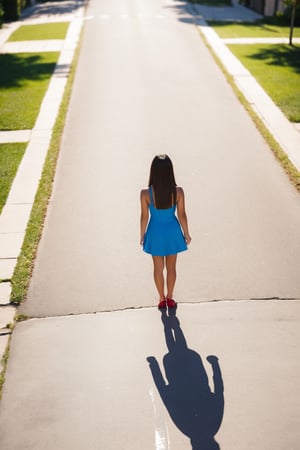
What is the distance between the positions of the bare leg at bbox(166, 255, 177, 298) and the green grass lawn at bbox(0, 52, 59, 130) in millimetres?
8074

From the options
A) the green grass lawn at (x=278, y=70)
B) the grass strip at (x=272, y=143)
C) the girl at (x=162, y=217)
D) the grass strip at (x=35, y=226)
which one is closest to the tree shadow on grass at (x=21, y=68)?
the grass strip at (x=35, y=226)

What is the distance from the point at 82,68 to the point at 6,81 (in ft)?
9.35

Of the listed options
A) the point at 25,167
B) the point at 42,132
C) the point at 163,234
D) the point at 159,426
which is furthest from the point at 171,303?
the point at 42,132

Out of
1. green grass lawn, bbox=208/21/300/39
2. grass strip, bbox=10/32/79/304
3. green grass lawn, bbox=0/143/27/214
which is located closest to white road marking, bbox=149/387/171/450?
grass strip, bbox=10/32/79/304

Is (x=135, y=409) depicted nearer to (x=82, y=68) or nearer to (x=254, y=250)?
(x=254, y=250)

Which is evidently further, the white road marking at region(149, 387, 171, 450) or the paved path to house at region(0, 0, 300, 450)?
the paved path to house at region(0, 0, 300, 450)

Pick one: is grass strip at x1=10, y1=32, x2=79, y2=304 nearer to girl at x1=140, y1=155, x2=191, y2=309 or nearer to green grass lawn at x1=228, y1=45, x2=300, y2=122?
girl at x1=140, y1=155, x2=191, y2=309

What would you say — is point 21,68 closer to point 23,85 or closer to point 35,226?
point 23,85

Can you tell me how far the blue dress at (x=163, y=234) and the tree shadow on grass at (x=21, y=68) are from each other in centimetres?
Result: 1260

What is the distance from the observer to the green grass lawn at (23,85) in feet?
42.5

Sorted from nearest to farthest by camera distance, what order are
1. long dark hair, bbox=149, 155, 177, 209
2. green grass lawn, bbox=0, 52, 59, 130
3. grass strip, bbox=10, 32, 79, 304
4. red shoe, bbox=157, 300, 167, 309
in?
long dark hair, bbox=149, 155, 177, 209 → red shoe, bbox=157, 300, 167, 309 → grass strip, bbox=10, 32, 79, 304 → green grass lawn, bbox=0, 52, 59, 130

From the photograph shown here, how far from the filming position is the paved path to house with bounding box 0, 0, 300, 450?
14.4 feet

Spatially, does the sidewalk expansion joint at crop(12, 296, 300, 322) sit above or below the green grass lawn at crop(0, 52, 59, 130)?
above

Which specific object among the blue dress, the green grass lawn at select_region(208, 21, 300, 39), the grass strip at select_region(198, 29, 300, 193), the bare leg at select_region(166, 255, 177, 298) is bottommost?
the green grass lawn at select_region(208, 21, 300, 39)
